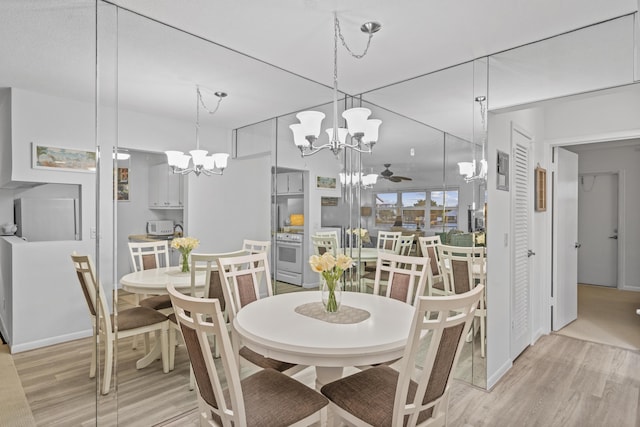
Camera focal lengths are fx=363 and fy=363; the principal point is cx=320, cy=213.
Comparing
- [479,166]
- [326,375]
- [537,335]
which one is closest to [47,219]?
[326,375]

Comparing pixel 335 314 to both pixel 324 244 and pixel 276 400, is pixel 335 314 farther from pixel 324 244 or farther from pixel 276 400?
pixel 324 244

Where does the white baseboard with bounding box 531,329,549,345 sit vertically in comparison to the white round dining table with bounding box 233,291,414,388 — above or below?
below

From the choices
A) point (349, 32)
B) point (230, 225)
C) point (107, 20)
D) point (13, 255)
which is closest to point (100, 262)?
point (13, 255)

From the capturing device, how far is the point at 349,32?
2.38 metres

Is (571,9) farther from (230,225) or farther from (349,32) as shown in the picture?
(230,225)

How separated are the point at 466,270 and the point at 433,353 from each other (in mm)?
1592

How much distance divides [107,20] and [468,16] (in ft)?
7.00

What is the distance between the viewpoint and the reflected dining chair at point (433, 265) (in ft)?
9.93

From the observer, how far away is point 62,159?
→ 204cm

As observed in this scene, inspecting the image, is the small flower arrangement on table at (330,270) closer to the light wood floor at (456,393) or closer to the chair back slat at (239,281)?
the chair back slat at (239,281)

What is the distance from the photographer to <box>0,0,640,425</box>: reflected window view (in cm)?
204

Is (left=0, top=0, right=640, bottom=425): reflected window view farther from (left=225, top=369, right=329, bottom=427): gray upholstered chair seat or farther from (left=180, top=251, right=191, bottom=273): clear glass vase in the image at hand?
(left=225, top=369, right=329, bottom=427): gray upholstered chair seat

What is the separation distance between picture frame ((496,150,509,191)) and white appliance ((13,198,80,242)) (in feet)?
9.47

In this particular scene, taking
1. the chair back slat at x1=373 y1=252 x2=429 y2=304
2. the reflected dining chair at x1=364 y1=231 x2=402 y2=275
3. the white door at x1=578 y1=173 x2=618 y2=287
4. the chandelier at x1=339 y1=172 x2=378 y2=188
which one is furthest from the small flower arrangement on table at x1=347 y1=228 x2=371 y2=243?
the white door at x1=578 y1=173 x2=618 y2=287
